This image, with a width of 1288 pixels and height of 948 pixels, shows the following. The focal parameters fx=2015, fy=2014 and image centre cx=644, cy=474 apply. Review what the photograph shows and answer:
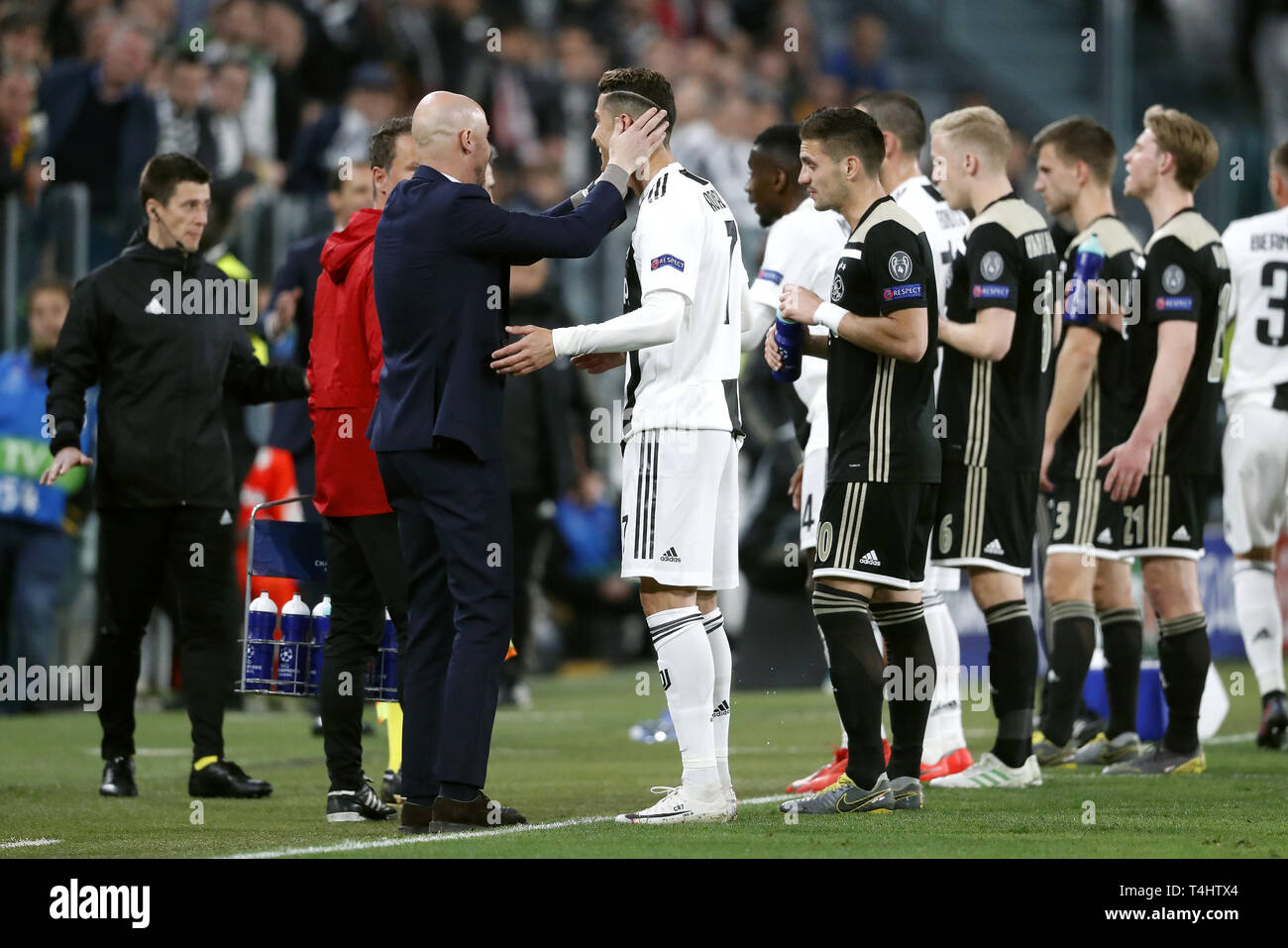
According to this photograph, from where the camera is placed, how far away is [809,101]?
816 inches

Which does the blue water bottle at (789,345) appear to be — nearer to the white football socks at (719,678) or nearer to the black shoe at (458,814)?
the white football socks at (719,678)

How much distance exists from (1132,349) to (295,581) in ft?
12.1

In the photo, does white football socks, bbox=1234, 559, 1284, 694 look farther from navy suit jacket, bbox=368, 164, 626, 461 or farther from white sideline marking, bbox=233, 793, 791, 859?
navy suit jacket, bbox=368, 164, 626, 461

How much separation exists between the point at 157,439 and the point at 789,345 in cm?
271

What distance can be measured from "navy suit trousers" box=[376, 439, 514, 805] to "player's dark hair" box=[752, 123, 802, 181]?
2409 mm

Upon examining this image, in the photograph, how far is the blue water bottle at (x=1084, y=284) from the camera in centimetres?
841

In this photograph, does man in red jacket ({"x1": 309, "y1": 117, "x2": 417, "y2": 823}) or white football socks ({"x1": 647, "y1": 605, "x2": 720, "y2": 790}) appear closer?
white football socks ({"x1": 647, "y1": 605, "x2": 720, "y2": 790})

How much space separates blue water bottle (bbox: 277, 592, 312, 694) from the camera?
296 inches

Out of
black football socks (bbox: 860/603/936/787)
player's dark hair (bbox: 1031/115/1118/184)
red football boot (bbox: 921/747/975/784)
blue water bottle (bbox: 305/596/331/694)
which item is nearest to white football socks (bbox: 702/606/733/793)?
black football socks (bbox: 860/603/936/787)

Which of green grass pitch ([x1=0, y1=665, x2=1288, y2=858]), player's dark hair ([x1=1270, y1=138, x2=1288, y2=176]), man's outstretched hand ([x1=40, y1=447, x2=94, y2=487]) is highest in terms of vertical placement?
player's dark hair ([x1=1270, y1=138, x2=1288, y2=176])

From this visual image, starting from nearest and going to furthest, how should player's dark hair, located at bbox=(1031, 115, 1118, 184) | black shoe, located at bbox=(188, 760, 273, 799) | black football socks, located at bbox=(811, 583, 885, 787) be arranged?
black football socks, located at bbox=(811, 583, 885, 787) → black shoe, located at bbox=(188, 760, 273, 799) → player's dark hair, located at bbox=(1031, 115, 1118, 184)

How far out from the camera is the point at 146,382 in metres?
8.10

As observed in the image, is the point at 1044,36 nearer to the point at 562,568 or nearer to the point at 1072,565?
the point at 562,568
